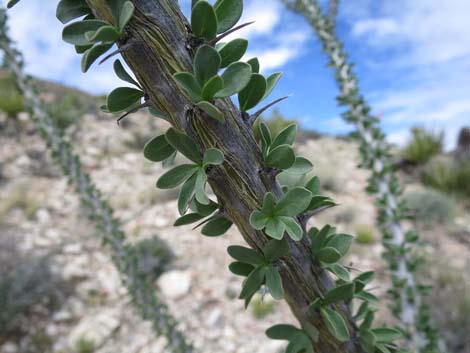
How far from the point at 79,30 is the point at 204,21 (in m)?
0.19

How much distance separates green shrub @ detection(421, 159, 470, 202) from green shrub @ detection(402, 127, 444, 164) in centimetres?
64

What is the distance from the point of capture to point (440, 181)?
7.99 meters

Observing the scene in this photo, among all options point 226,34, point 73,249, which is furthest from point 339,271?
point 73,249

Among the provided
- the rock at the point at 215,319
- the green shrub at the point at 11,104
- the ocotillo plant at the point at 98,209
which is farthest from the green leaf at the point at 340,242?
the green shrub at the point at 11,104

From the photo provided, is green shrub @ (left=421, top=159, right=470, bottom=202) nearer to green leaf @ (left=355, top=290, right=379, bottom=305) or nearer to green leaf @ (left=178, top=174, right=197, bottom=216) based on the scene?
green leaf @ (left=355, top=290, right=379, bottom=305)

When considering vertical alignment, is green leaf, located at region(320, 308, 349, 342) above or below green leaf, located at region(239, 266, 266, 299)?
below

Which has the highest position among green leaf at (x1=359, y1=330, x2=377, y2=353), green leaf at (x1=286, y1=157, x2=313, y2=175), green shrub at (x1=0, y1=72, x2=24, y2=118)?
green shrub at (x1=0, y1=72, x2=24, y2=118)

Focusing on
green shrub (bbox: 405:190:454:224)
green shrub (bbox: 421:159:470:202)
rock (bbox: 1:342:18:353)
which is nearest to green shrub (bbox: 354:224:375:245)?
green shrub (bbox: 405:190:454:224)

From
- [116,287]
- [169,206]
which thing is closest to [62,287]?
[116,287]

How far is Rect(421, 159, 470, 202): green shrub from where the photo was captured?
7766 mm

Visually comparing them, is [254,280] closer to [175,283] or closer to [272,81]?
[272,81]

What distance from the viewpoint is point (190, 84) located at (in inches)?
21.7

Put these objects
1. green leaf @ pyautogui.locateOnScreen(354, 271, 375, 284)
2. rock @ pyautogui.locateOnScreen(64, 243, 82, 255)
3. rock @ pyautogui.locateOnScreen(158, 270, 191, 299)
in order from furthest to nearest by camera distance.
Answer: rock @ pyautogui.locateOnScreen(64, 243, 82, 255)
rock @ pyautogui.locateOnScreen(158, 270, 191, 299)
green leaf @ pyautogui.locateOnScreen(354, 271, 375, 284)

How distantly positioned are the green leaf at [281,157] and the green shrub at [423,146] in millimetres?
9328
